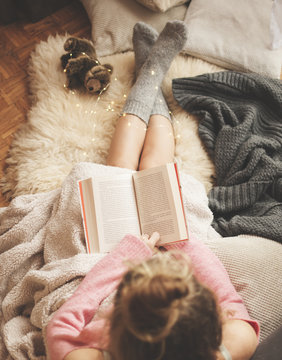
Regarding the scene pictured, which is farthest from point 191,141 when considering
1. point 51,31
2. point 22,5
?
point 22,5

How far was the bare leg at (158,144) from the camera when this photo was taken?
96 centimetres

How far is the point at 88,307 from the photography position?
2.20 ft

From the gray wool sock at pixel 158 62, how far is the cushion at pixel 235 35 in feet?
0.25

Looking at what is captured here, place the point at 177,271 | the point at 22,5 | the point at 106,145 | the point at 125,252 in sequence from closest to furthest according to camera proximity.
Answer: the point at 177,271, the point at 125,252, the point at 106,145, the point at 22,5

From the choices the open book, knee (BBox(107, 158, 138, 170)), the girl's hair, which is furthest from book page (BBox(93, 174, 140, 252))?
the girl's hair

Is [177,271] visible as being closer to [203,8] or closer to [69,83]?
[69,83]

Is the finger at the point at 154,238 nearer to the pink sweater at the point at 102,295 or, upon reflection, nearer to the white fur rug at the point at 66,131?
the pink sweater at the point at 102,295

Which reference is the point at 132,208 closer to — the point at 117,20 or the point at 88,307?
the point at 88,307

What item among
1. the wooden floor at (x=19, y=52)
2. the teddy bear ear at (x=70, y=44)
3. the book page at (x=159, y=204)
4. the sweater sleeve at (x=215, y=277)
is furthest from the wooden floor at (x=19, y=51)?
the sweater sleeve at (x=215, y=277)

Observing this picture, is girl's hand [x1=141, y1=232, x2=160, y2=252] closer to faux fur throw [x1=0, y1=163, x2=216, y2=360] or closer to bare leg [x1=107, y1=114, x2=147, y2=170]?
faux fur throw [x1=0, y1=163, x2=216, y2=360]

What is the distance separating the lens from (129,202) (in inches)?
32.7

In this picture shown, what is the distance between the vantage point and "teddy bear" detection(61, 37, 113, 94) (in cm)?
109

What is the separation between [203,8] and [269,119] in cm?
50

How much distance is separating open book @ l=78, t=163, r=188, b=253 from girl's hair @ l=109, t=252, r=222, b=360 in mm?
316
